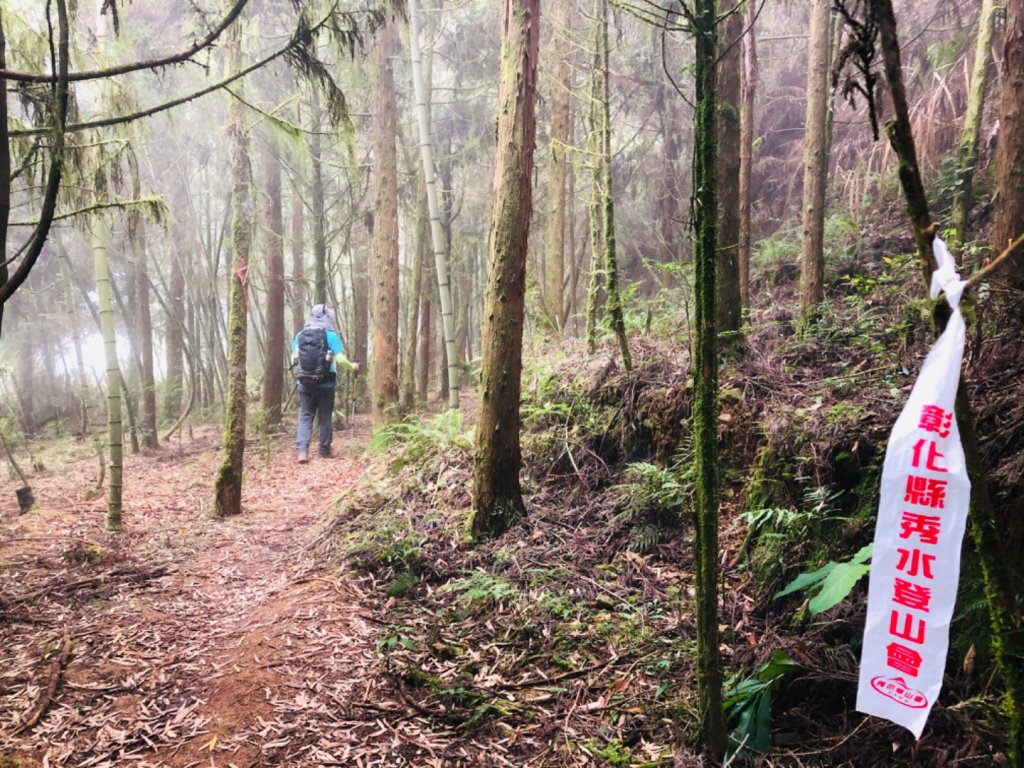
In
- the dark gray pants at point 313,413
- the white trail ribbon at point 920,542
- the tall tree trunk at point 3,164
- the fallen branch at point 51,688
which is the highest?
the tall tree trunk at point 3,164

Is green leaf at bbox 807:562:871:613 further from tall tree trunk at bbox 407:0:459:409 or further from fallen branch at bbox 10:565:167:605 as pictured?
tall tree trunk at bbox 407:0:459:409

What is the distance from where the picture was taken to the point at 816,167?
20.7 ft

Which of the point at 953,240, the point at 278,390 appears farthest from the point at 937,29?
the point at 278,390

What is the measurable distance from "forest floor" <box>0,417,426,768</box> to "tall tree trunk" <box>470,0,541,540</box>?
139 cm

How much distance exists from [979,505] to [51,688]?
13.4 feet

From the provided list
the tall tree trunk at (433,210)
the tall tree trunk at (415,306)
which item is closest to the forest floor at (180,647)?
the tall tree trunk at (433,210)

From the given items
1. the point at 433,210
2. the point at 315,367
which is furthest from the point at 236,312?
the point at 315,367

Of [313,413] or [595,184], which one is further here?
[313,413]

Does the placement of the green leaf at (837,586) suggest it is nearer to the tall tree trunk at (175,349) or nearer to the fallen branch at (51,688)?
the fallen branch at (51,688)

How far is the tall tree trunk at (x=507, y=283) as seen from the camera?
4.68m

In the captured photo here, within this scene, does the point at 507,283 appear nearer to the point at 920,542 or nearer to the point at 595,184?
the point at 595,184

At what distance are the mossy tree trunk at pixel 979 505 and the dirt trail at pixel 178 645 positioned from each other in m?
2.50

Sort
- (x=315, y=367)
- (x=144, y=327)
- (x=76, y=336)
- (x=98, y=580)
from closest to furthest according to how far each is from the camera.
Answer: (x=98, y=580), (x=315, y=367), (x=76, y=336), (x=144, y=327)

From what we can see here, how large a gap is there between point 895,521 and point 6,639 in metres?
4.76
